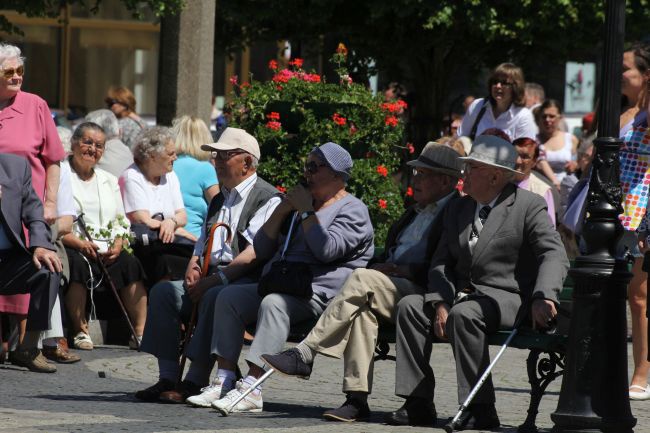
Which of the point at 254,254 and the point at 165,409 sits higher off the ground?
the point at 254,254

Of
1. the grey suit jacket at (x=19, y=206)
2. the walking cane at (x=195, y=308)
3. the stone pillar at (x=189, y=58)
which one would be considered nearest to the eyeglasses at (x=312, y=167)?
the walking cane at (x=195, y=308)

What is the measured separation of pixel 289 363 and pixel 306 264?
72cm

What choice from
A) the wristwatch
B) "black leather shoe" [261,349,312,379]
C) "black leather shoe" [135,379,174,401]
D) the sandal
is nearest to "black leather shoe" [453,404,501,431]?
"black leather shoe" [261,349,312,379]

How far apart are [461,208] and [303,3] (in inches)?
367

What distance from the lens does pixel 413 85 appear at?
1861cm

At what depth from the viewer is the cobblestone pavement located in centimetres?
761

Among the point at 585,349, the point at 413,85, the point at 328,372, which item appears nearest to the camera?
the point at 585,349

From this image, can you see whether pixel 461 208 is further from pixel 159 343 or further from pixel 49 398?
pixel 49 398

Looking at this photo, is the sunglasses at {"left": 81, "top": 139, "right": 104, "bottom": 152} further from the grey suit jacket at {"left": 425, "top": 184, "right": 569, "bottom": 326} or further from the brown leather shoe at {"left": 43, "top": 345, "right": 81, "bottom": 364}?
the grey suit jacket at {"left": 425, "top": 184, "right": 569, "bottom": 326}

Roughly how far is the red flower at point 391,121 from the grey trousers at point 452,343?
3.77m

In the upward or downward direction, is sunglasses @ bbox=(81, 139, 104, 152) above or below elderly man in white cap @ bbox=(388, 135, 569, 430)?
above

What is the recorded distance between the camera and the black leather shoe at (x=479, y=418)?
300 inches

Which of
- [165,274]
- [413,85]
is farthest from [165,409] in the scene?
[413,85]

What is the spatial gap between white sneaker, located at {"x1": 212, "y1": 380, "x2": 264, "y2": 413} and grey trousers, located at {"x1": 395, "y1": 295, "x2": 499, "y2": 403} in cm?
84
